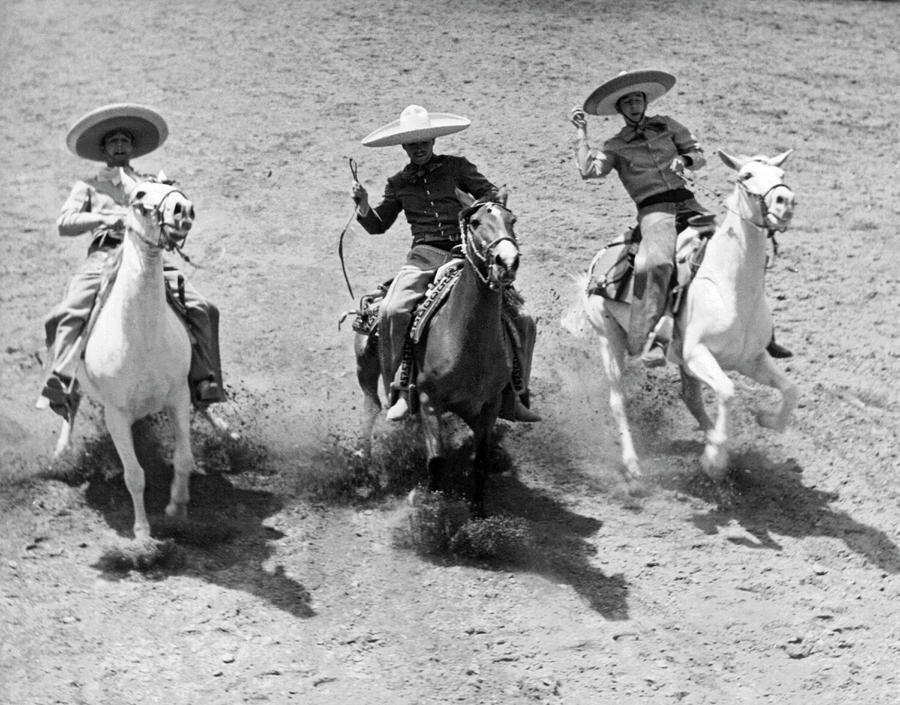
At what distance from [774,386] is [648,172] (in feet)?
6.00

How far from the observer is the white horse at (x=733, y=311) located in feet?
32.6

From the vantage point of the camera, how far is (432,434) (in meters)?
9.81

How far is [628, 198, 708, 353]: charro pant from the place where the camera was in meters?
10.7

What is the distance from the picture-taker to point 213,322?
10.7m

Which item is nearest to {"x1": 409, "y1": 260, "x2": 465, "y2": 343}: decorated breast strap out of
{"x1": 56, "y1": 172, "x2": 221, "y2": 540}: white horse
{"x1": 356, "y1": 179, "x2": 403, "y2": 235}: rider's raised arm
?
{"x1": 356, "y1": 179, "x2": 403, "y2": 235}: rider's raised arm

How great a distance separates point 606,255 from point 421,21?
33.6 feet

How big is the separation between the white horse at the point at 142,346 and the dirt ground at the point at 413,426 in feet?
1.71

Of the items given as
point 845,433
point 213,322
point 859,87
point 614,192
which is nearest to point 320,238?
point 614,192

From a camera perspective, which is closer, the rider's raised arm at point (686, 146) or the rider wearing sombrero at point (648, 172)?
the rider wearing sombrero at point (648, 172)

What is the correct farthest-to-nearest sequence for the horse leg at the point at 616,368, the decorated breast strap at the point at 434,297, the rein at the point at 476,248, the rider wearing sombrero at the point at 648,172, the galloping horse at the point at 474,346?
1. the horse leg at the point at 616,368
2. the rider wearing sombrero at the point at 648,172
3. the decorated breast strap at the point at 434,297
4. the galloping horse at the point at 474,346
5. the rein at the point at 476,248

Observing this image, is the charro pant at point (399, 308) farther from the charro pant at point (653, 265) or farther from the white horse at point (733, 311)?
the white horse at point (733, 311)

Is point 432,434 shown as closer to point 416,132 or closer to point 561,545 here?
point 561,545

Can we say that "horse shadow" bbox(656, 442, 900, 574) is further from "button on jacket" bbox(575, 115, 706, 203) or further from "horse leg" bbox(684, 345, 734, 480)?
"button on jacket" bbox(575, 115, 706, 203)

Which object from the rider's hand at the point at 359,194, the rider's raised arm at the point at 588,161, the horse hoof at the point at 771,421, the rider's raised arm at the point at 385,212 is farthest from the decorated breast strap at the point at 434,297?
the horse hoof at the point at 771,421
